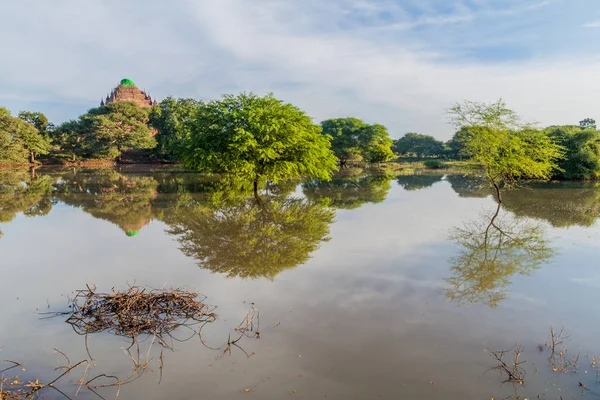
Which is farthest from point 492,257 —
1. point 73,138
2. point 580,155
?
point 73,138

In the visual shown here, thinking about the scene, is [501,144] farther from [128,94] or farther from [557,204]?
[128,94]

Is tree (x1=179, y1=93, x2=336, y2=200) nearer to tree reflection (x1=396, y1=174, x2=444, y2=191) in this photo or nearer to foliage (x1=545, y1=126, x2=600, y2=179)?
tree reflection (x1=396, y1=174, x2=444, y2=191)

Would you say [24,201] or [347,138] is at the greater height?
[347,138]

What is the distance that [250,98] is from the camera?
2809 cm

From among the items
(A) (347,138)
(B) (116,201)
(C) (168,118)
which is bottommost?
(B) (116,201)

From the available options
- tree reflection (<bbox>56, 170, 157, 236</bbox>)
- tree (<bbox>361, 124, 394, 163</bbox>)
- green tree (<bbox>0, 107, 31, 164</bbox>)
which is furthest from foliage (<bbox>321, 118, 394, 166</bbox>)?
green tree (<bbox>0, 107, 31, 164</bbox>)

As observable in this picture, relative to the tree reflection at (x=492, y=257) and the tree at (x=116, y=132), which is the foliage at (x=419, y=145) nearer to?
the tree at (x=116, y=132)

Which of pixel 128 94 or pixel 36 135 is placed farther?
pixel 128 94

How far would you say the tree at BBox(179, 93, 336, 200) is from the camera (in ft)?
85.4

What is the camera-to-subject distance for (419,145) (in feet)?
375

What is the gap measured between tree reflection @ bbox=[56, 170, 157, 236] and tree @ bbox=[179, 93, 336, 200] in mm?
5377

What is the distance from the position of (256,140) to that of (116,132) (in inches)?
1960

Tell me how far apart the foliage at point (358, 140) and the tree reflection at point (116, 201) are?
46249 millimetres

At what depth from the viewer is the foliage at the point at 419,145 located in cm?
11056
